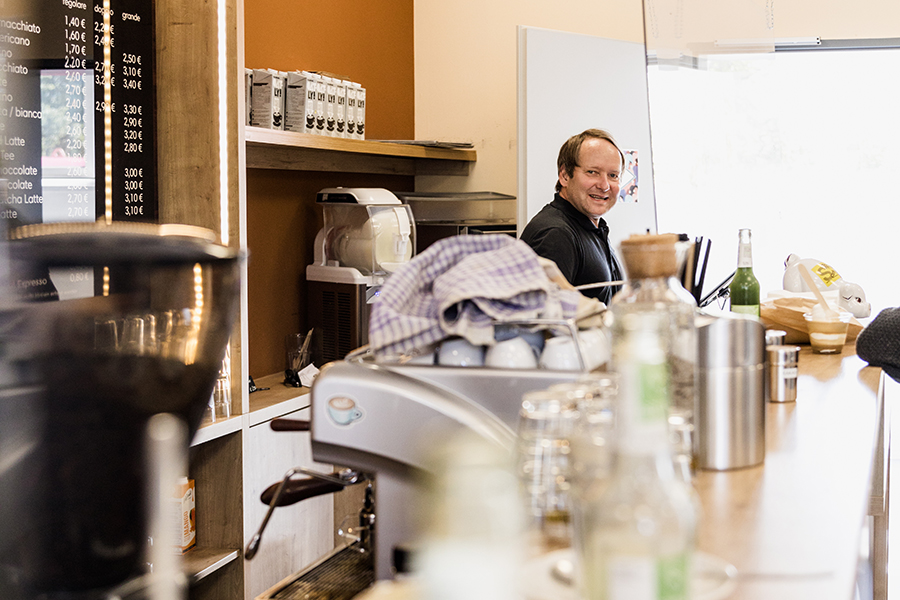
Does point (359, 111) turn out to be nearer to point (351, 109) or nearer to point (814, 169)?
point (351, 109)

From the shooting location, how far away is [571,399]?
787 mm

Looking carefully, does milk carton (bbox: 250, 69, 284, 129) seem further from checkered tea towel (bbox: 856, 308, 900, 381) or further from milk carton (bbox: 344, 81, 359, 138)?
checkered tea towel (bbox: 856, 308, 900, 381)

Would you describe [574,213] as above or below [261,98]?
below

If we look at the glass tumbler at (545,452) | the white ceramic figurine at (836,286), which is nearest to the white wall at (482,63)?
the white ceramic figurine at (836,286)

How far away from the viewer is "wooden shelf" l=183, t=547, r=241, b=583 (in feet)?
8.08

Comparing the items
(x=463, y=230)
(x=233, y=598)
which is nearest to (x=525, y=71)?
(x=463, y=230)

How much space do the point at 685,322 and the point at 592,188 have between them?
2508 mm

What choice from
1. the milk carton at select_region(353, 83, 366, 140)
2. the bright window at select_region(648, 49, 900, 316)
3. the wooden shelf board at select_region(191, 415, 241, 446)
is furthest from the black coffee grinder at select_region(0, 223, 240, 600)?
the bright window at select_region(648, 49, 900, 316)

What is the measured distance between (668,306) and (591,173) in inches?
101

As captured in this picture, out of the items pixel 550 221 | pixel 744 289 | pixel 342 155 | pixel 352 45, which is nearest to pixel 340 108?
pixel 342 155

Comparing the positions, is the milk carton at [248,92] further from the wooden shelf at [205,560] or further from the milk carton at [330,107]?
the wooden shelf at [205,560]

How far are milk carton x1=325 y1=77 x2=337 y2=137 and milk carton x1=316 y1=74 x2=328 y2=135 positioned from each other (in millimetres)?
13

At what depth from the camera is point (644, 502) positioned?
59cm

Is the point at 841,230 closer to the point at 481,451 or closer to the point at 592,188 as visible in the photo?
the point at 592,188
